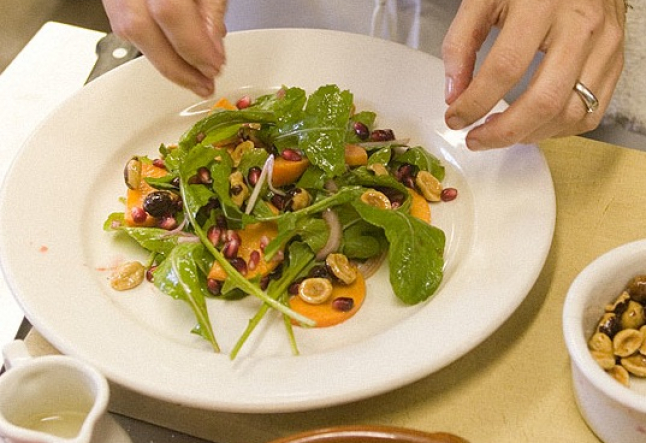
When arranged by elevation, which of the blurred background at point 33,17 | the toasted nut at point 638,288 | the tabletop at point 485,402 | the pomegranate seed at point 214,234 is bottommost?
the blurred background at point 33,17

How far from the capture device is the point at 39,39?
1811 mm

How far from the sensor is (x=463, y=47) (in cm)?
104

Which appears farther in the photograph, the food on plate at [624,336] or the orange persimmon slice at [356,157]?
the orange persimmon slice at [356,157]

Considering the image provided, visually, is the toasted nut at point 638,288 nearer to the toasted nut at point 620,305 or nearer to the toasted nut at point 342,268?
the toasted nut at point 620,305

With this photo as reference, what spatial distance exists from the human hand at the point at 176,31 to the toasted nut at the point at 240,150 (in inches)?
7.4

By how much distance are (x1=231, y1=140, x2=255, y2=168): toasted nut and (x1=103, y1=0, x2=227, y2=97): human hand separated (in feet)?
0.61

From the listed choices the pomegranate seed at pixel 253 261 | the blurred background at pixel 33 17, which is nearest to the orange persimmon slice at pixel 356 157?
the pomegranate seed at pixel 253 261

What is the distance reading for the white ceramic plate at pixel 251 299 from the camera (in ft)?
3.05

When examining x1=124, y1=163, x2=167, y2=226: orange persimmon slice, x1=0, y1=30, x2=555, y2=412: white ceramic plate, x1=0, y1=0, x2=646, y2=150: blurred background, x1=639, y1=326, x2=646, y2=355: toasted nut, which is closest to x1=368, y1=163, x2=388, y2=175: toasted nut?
x1=0, y1=30, x2=555, y2=412: white ceramic plate

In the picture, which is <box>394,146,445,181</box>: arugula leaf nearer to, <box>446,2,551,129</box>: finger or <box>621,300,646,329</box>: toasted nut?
<box>446,2,551,129</box>: finger

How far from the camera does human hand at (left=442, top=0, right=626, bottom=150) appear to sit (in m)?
1.00

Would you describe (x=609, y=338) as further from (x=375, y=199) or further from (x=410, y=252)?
(x=375, y=199)

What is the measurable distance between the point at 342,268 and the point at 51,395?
40 cm

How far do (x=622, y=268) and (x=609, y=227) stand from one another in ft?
0.90
